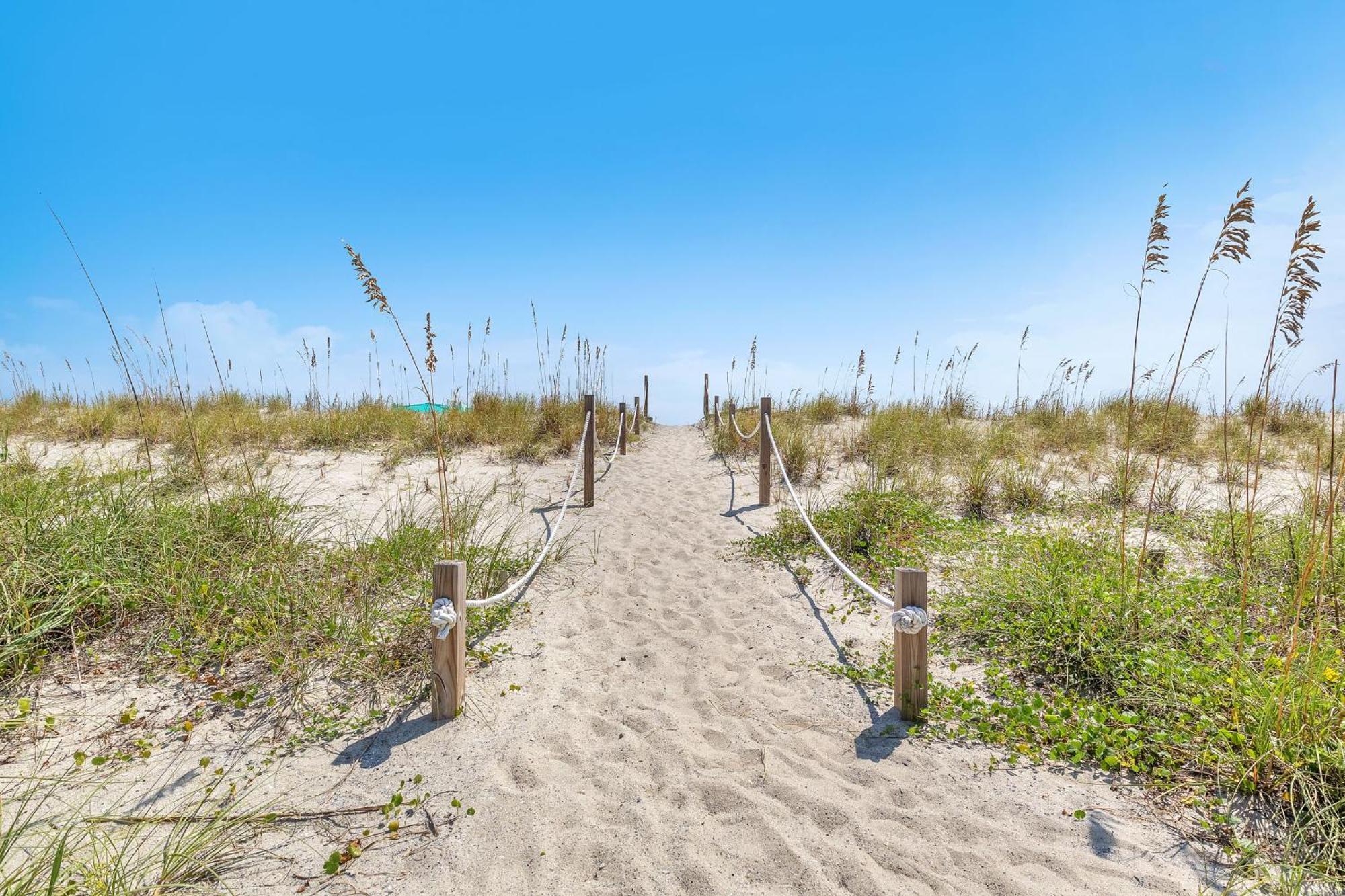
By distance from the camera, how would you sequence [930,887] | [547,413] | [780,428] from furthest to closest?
[547,413], [780,428], [930,887]

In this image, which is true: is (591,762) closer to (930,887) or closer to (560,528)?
(930,887)

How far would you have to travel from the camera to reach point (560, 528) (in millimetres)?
5945

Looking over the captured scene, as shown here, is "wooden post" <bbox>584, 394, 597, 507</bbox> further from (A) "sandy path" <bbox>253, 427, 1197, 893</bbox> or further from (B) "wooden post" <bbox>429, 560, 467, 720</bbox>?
(B) "wooden post" <bbox>429, 560, 467, 720</bbox>

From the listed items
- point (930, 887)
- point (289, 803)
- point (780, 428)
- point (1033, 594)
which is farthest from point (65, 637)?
point (780, 428)

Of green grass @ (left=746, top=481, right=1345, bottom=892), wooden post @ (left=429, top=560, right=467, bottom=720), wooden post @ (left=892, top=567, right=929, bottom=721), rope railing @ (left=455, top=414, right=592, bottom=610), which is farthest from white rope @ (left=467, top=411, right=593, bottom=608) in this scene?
wooden post @ (left=892, top=567, right=929, bottom=721)

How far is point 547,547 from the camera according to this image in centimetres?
444

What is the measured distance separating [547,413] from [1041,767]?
8387mm

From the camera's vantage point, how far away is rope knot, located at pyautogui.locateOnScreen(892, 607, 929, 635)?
2.64m

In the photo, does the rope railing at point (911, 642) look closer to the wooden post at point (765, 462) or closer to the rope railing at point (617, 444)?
the wooden post at point (765, 462)

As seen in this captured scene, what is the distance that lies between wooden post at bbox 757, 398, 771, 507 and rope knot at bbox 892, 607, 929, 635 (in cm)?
419

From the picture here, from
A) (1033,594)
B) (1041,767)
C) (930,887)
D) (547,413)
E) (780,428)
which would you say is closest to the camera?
(930,887)

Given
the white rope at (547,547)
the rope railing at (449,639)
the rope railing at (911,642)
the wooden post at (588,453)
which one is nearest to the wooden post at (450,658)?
the rope railing at (449,639)

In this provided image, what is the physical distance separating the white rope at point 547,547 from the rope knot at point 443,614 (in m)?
0.21

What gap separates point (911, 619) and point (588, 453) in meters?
4.74
